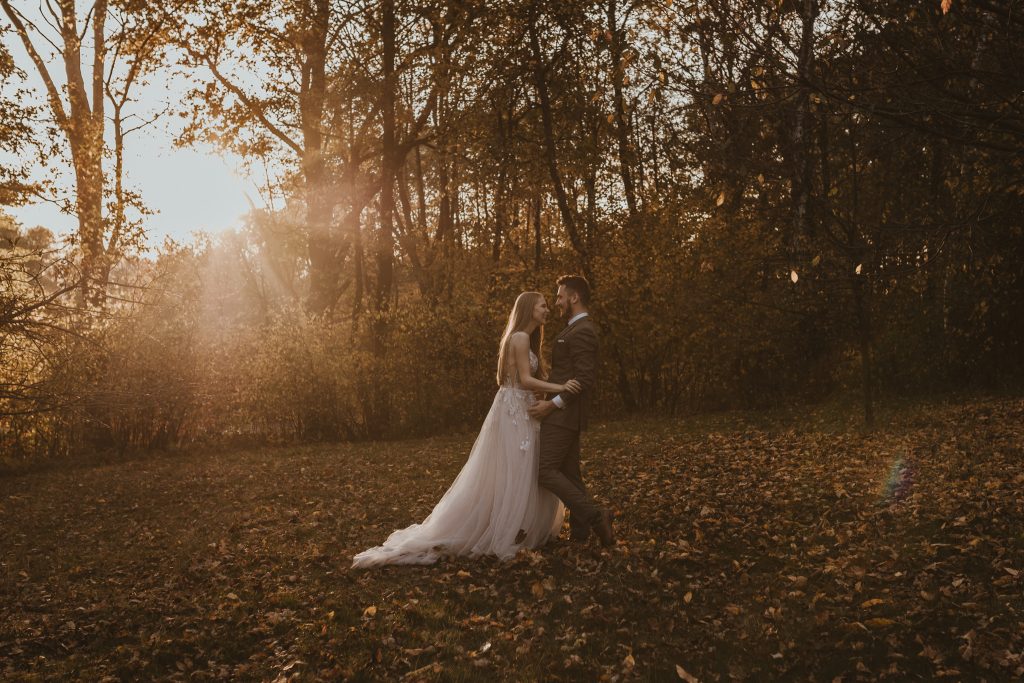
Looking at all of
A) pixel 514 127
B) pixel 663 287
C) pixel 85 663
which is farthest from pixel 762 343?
pixel 85 663

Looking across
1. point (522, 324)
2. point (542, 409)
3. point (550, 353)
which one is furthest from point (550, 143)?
point (542, 409)

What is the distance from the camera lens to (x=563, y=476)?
22.2 feet

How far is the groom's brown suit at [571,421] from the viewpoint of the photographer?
6.70 m

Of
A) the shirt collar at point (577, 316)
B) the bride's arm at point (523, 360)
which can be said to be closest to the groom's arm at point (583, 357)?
the shirt collar at point (577, 316)

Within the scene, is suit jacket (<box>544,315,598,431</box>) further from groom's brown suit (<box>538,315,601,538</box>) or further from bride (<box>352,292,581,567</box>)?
bride (<box>352,292,581,567</box>)

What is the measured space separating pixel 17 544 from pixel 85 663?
418cm

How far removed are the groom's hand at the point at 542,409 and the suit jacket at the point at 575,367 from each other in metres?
0.06

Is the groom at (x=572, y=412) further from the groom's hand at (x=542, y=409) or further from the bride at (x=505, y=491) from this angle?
the bride at (x=505, y=491)

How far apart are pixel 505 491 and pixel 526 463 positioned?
30 cm

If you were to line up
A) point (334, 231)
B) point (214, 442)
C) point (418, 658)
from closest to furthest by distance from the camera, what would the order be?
1. point (418, 658)
2. point (214, 442)
3. point (334, 231)

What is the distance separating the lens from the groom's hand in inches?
266

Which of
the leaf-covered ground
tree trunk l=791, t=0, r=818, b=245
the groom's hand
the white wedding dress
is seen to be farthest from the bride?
tree trunk l=791, t=0, r=818, b=245

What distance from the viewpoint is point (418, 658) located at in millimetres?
4945

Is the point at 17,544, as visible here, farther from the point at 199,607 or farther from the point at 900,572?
the point at 900,572
